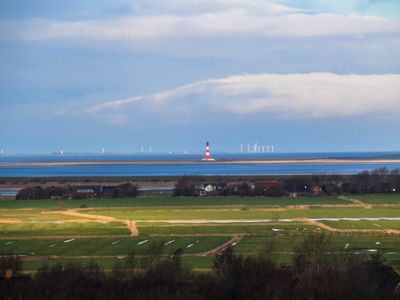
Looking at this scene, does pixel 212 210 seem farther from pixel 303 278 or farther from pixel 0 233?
pixel 303 278

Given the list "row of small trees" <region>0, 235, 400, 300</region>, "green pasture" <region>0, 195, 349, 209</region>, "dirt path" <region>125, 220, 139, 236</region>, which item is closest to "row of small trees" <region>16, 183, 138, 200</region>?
"green pasture" <region>0, 195, 349, 209</region>

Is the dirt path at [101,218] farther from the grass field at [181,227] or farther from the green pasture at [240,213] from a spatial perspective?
the green pasture at [240,213]

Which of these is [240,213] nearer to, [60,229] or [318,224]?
[318,224]

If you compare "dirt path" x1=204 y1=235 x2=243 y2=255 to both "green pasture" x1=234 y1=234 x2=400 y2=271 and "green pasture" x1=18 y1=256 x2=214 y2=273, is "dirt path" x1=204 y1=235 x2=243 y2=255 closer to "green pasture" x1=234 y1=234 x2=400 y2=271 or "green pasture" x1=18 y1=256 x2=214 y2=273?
"green pasture" x1=234 y1=234 x2=400 y2=271

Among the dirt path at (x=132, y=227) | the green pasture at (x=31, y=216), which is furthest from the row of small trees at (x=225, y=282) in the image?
the green pasture at (x=31, y=216)

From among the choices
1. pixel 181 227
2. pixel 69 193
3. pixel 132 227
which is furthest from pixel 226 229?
pixel 69 193

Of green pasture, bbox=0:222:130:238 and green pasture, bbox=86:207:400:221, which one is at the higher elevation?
green pasture, bbox=86:207:400:221

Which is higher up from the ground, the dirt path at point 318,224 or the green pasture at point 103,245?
the dirt path at point 318,224
